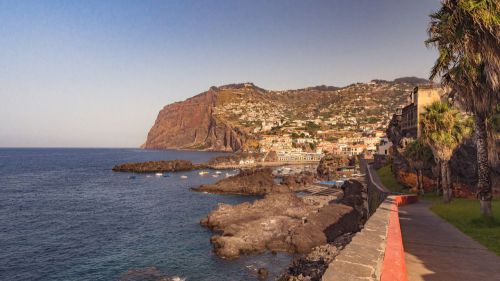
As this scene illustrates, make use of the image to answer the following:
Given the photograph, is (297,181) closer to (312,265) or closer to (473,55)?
(312,265)

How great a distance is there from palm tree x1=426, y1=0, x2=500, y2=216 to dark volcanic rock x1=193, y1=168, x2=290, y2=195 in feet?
202

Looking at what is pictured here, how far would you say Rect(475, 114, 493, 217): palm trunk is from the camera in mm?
17516

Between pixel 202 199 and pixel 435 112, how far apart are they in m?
52.1

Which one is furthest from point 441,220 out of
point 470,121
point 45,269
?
point 45,269

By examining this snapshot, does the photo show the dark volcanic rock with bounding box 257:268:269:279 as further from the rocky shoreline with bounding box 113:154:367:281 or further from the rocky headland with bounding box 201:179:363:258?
the rocky headland with bounding box 201:179:363:258

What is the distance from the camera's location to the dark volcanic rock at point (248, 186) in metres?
79.1

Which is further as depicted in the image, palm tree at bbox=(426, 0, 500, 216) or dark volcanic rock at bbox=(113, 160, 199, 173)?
dark volcanic rock at bbox=(113, 160, 199, 173)

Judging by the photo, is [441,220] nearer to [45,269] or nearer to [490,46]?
[490,46]

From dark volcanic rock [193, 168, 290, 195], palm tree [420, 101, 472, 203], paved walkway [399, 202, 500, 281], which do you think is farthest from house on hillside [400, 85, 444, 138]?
paved walkway [399, 202, 500, 281]

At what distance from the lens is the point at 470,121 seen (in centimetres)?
3241

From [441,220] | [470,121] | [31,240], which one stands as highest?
[470,121]

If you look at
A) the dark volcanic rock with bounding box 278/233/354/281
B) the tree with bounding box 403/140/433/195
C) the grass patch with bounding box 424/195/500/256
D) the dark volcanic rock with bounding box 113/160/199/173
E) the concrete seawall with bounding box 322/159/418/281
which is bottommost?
the dark volcanic rock with bounding box 278/233/354/281

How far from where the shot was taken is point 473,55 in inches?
561

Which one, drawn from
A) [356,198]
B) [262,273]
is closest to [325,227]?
[262,273]
